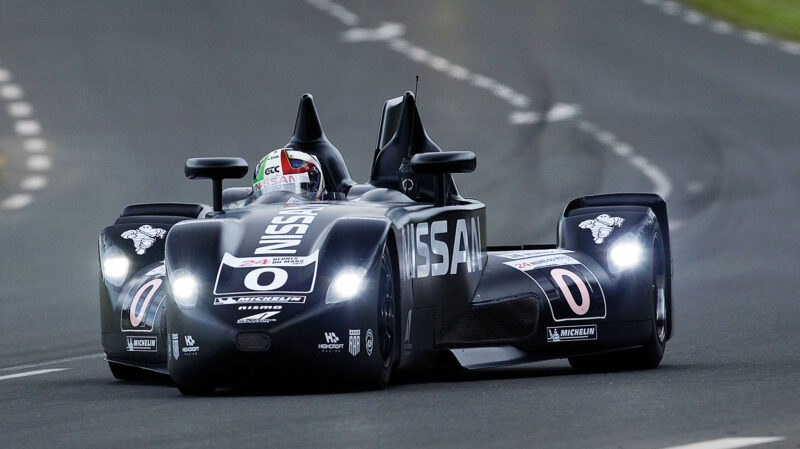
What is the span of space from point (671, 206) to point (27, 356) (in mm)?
10389

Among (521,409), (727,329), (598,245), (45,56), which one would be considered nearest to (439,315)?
(598,245)

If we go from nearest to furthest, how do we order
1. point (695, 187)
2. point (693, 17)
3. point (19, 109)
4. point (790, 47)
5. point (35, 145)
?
point (695, 187) < point (35, 145) < point (19, 109) < point (790, 47) < point (693, 17)

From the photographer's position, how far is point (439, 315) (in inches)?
366

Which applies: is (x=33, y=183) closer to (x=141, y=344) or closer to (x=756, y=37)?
(x=141, y=344)

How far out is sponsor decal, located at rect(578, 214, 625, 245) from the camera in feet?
33.4

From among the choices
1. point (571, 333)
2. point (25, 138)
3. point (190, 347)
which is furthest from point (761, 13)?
point (190, 347)

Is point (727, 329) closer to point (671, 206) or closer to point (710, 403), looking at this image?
point (710, 403)

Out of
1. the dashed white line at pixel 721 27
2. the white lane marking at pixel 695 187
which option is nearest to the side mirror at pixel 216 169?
the white lane marking at pixel 695 187

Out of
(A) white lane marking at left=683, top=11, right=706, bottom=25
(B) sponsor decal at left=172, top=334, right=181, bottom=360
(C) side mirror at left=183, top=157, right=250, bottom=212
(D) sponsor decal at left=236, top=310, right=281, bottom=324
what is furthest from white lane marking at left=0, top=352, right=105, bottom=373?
(A) white lane marking at left=683, top=11, right=706, bottom=25

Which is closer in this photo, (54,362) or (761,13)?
(54,362)

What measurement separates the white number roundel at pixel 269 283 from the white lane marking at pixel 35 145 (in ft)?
49.9

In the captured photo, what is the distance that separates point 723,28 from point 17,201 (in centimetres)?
1768

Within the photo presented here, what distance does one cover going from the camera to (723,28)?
1339 inches

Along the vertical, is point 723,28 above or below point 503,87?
above
